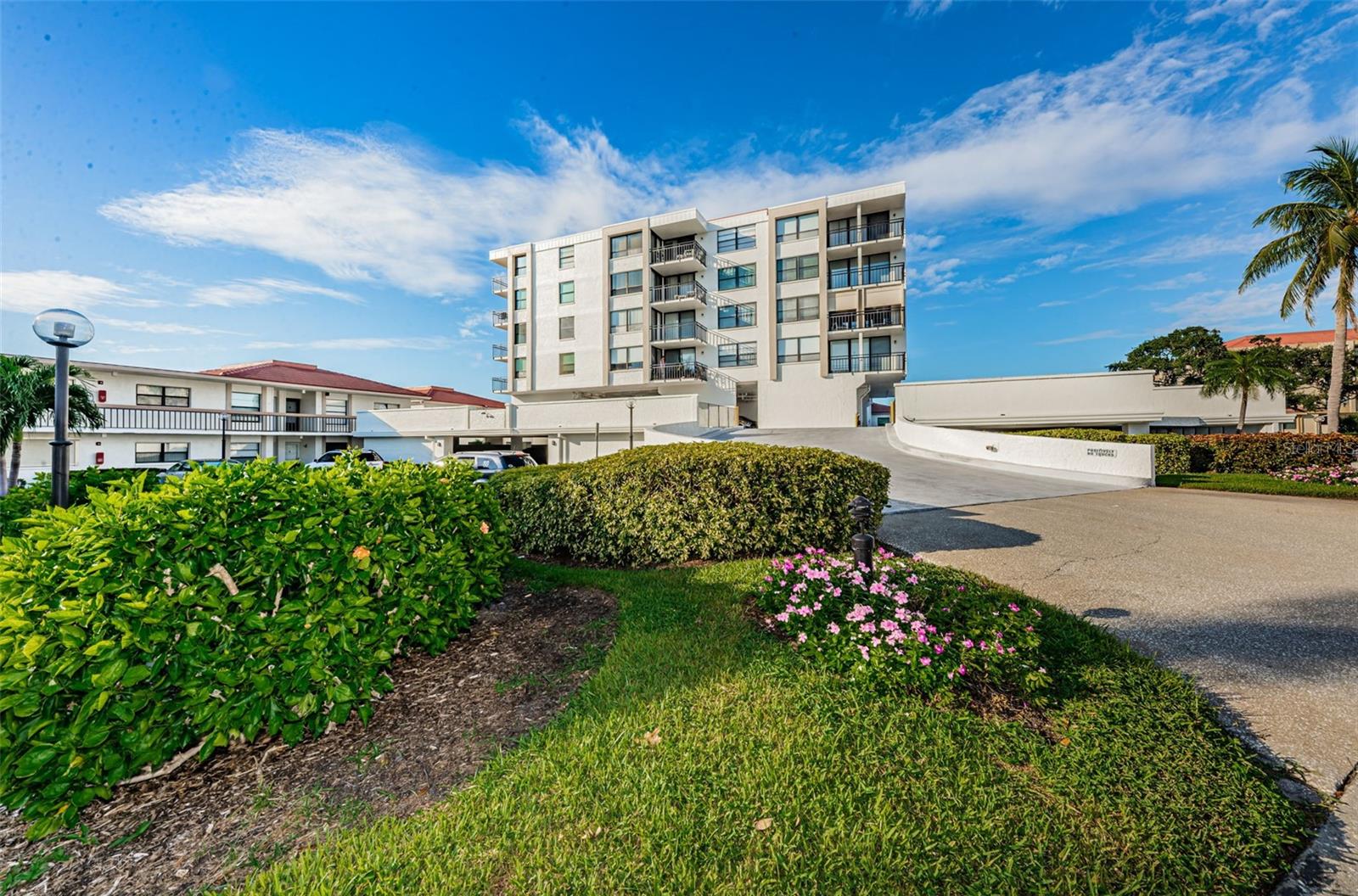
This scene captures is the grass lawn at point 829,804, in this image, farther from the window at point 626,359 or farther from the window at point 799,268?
the window at point 626,359

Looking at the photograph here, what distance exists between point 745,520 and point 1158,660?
11.3ft

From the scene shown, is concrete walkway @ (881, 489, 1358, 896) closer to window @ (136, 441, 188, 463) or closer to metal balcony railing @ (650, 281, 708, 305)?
metal balcony railing @ (650, 281, 708, 305)

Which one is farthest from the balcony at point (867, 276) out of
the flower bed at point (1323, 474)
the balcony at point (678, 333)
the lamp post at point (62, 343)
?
the lamp post at point (62, 343)

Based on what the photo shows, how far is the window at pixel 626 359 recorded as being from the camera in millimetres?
32812

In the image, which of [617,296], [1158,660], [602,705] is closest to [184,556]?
[602,705]

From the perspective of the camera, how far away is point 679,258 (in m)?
32.6

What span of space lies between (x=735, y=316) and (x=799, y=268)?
4.56 metres

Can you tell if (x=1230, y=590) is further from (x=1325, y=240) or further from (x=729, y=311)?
(x=729, y=311)

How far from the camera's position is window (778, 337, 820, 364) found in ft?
101

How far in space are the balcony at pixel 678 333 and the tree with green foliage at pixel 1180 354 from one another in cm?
2936

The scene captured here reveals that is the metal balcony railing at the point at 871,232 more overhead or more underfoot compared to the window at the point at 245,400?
more overhead

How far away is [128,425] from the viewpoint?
23.5 m

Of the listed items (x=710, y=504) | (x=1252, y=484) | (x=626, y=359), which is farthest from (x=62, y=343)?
(x=626, y=359)

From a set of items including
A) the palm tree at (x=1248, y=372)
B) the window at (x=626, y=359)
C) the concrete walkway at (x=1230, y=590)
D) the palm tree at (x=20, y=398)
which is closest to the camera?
the concrete walkway at (x=1230, y=590)
